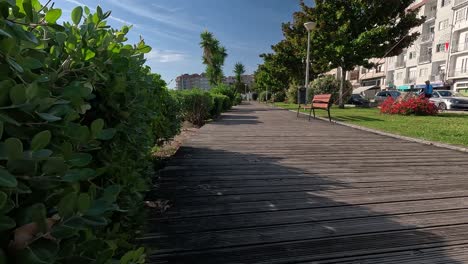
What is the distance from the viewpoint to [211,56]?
47.2 meters

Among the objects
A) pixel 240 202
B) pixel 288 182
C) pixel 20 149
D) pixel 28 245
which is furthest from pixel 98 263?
pixel 288 182

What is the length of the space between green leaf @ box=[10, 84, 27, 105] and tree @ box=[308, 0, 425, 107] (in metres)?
19.0

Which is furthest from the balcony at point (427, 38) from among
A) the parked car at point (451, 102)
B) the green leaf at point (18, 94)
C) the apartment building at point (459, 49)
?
the green leaf at point (18, 94)

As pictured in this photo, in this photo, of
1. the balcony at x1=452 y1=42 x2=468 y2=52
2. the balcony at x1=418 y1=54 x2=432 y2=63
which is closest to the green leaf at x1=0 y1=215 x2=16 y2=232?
the balcony at x1=452 y1=42 x2=468 y2=52

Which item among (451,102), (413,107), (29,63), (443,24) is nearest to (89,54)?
(29,63)

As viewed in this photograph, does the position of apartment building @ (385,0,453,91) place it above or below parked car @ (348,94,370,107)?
above

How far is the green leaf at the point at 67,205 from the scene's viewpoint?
0.65m

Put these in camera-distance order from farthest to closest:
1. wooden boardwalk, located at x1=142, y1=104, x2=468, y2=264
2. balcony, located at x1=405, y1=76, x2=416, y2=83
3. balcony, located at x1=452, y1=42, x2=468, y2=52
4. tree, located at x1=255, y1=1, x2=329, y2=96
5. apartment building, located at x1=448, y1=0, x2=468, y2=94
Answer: balcony, located at x1=405, y1=76, x2=416, y2=83 → balcony, located at x1=452, y1=42, x2=468, y2=52 → apartment building, located at x1=448, y1=0, x2=468, y2=94 → tree, located at x1=255, y1=1, x2=329, y2=96 → wooden boardwalk, located at x1=142, y1=104, x2=468, y2=264

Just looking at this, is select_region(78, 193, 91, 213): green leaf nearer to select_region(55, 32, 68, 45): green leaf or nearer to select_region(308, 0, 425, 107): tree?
select_region(55, 32, 68, 45): green leaf

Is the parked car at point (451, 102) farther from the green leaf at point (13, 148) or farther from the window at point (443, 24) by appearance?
the window at point (443, 24)

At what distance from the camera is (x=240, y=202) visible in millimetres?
2775

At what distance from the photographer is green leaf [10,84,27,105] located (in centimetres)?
62

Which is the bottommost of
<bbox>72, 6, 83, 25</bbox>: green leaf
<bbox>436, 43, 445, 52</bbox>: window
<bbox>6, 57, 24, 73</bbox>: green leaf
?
<bbox>6, 57, 24, 73</bbox>: green leaf

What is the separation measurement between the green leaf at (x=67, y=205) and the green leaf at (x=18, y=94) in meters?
0.22
